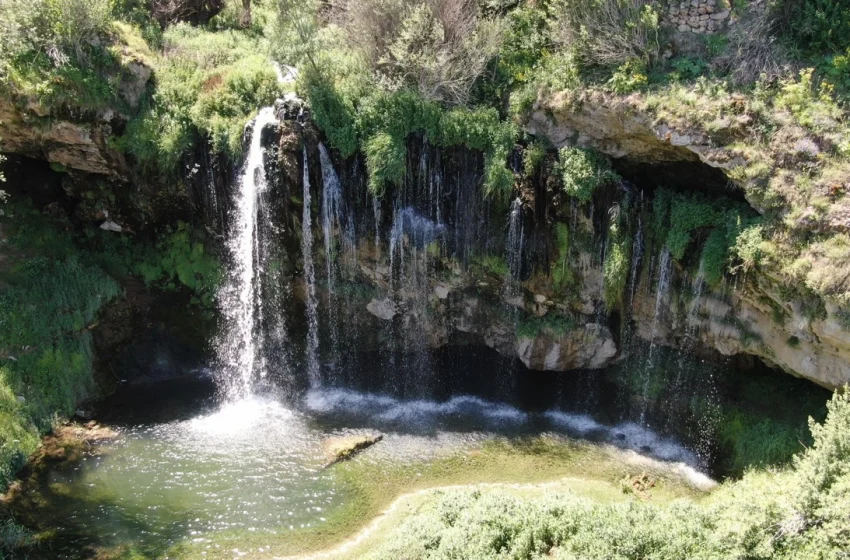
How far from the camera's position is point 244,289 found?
1942 centimetres

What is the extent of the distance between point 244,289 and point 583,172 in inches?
441

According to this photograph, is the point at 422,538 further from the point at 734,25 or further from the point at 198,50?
the point at 198,50

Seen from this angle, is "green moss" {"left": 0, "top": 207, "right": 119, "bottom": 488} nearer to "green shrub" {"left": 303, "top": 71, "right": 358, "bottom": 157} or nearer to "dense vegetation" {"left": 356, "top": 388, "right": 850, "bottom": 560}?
"green shrub" {"left": 303, "top": 71, "right": 358, "bottom": 157}

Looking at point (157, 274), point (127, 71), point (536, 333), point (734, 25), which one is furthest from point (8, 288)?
point (734, 25)

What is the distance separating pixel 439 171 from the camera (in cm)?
1783

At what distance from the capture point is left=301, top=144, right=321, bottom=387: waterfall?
1809cm

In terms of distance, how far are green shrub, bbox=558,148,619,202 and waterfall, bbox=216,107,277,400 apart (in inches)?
344

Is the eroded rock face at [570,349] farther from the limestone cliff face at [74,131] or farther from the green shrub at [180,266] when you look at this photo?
the limestone cliff face at [74,131]

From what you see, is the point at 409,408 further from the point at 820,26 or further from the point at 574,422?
the point at 820,26

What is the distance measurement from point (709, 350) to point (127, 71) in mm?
19740

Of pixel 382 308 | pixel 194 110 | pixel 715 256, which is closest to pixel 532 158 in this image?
pixel 715 256

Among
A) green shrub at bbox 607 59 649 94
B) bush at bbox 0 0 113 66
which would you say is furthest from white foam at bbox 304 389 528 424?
bush at bbox 0 0 113 66

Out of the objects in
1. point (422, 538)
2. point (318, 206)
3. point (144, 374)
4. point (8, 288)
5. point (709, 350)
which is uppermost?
point (318, 206)

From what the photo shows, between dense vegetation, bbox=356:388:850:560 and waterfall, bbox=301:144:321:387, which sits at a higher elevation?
waterfall, bbox=301:144:321:387
